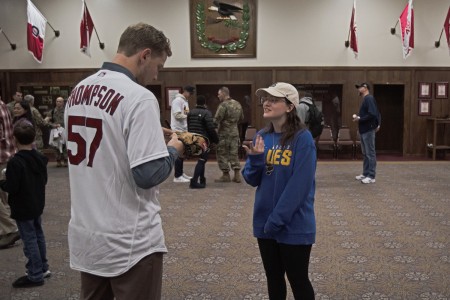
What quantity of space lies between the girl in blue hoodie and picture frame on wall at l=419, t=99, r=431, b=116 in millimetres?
10865

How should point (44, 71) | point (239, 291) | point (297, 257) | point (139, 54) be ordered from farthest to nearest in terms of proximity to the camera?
point (44, 71)
point (239, 291)
point (297, 257)
point (139, 54)

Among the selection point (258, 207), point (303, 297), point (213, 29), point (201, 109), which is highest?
point (213, 29)

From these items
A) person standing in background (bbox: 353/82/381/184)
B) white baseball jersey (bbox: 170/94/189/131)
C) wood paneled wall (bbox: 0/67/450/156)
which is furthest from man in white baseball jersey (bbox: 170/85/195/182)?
wood paneled wall (bbox: 0/67/450/156)

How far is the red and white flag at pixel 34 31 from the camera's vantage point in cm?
1075

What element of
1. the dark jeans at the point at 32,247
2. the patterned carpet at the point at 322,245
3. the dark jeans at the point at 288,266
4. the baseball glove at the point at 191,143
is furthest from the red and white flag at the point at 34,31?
the baseball glove at the point at 191,143

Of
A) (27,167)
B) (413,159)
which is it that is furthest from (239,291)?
(413,159)

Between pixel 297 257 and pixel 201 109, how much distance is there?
550cm

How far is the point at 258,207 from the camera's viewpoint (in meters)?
2.67

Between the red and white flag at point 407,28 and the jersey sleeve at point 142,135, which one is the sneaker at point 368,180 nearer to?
the red and white flag at point 407,28

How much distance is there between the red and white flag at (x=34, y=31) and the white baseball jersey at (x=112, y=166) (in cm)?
1010

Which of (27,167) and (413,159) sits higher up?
(27,167)

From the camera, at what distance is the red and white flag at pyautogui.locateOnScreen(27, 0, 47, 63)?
10.8 m

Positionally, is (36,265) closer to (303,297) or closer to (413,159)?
(303,297)

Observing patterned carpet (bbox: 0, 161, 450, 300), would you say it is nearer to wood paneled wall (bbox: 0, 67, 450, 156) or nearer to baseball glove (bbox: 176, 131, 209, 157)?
baseball glove (bbox: 176, 131, 209, 157)
